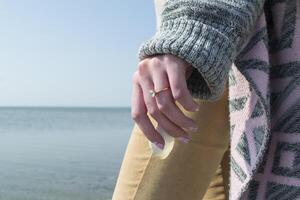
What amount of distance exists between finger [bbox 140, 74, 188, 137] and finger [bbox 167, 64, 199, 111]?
46 mm

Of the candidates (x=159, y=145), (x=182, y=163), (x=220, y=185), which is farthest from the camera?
(x=220, y=185)

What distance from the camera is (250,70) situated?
47.3 inches

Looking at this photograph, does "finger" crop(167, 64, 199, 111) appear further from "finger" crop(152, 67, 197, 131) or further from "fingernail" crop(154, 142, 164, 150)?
"fingernail" crop(154, 142, 164, 150)

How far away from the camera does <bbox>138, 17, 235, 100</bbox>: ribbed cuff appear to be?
1.07 m

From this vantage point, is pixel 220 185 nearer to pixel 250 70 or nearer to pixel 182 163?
pixel 182 163

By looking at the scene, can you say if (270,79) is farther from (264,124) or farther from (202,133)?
(202,133)

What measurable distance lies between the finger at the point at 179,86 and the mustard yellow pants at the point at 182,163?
450 millimetres

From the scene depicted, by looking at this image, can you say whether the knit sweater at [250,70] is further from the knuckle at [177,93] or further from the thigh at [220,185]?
the thigh at [220,185]

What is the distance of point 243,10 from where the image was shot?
1.15m

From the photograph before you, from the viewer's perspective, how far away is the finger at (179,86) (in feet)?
3.40

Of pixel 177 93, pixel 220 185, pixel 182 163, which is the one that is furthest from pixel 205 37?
pixel 220 185

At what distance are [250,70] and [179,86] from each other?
24 cm

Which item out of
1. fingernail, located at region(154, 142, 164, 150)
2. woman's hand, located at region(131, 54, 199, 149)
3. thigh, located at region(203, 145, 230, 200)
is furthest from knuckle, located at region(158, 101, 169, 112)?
thigh, located at region(203, 145, 230, 200)

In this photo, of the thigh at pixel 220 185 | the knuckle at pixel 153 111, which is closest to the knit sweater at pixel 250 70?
the knuckle at pixel 153 111
